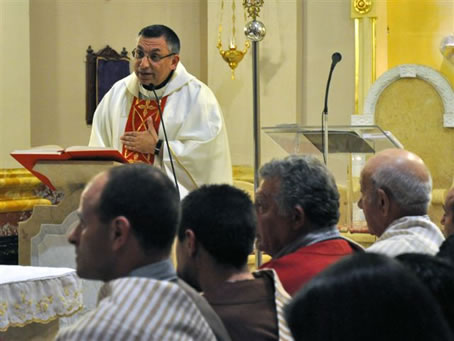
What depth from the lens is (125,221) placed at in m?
2.06

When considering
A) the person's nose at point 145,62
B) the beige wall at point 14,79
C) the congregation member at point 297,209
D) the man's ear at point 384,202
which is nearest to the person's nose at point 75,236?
the congregation member at point 297,209

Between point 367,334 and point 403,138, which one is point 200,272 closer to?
point 367,334

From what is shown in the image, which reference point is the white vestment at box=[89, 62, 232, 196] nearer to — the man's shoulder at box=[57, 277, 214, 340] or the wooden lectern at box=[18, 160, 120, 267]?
the wooden lectern at box=[18, 160, 120, 267]

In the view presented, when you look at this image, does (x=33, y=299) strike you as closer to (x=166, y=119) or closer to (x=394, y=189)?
(x=394, y=189)

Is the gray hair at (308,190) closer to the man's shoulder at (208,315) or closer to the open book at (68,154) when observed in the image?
the man's shoulder at (208,315)

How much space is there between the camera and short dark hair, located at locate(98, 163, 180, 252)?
2070 millimetres

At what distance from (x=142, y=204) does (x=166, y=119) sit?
12.0 feet

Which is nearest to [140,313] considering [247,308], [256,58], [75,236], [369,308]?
[75,236]

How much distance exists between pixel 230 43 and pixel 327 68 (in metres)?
0.96

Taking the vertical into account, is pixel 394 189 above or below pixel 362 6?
below

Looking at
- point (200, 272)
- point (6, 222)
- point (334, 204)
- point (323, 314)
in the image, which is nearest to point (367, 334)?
point (323, 314)

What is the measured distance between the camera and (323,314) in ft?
3.89

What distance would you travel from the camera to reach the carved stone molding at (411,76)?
7.91 meters

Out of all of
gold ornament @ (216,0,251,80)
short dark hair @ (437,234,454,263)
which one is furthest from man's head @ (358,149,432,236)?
gold ornament @ (216,0,251,80)
